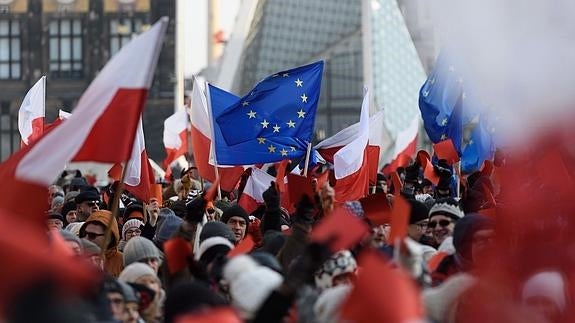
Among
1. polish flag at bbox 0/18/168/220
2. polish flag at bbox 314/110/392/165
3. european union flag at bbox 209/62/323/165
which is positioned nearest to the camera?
polish flag at bbox 0/18/168/220

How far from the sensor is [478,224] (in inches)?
275

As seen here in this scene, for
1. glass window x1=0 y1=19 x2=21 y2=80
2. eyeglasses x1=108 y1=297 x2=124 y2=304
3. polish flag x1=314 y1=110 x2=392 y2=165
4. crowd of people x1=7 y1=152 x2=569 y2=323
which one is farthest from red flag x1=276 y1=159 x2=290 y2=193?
glass window x1=0 y1=19 x2=21 y2=80

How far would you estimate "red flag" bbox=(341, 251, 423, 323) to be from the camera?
4.64 m

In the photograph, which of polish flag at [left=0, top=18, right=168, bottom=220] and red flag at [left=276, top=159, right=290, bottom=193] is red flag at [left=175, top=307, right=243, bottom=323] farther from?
red flag at [left=276, top=159, right=290, bottom=193]

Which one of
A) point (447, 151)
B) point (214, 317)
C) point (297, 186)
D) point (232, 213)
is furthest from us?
point (447, 151)

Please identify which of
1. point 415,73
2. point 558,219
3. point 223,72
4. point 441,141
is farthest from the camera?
point 223,72

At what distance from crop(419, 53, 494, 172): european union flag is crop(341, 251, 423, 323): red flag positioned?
792cm

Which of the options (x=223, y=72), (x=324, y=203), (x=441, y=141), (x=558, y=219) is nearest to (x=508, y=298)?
(x=558, y=219)

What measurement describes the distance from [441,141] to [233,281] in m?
7.44

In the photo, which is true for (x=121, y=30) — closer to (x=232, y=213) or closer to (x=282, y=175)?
(x=282, y=175)

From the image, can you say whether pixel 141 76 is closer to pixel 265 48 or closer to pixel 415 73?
pixel 415 73

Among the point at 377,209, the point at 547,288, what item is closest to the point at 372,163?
the point at 377,209

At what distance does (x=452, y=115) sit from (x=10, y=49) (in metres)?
45.0

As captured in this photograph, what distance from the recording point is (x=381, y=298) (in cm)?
473
